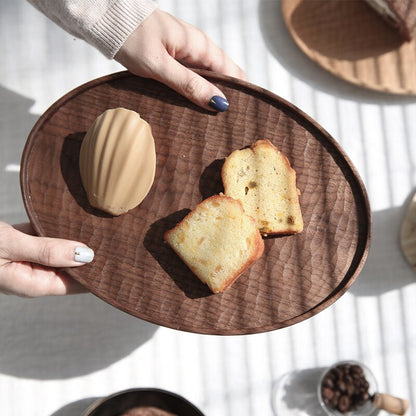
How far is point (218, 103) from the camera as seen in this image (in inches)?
25.3

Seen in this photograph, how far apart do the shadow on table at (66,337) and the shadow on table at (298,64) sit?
516mm

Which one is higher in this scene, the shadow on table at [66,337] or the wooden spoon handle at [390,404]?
the shadow on table at [66,337]

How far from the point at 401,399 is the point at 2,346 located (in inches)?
26.3

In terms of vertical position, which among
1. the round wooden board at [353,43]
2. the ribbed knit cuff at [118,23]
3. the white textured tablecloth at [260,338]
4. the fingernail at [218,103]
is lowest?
the white textured tablecloth at [260,338]

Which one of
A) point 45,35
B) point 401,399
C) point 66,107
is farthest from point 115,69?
point 401,399

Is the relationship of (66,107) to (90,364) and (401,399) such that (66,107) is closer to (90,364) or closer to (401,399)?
(90,364)

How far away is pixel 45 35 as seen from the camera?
917 mm

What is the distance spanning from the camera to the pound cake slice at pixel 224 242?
620mm

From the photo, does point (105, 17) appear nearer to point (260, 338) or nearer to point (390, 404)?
point (260, 338)

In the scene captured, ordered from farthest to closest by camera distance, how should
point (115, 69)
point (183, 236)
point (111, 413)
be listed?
point (115, 69)
point (111, 413)
point (183, 236)

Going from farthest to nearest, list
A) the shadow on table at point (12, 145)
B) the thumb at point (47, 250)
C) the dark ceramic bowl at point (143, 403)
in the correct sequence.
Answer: the shadow on table at point (12, 145), the dark ceramic bowl at point (143, 403), the thumb at point (47, 250)

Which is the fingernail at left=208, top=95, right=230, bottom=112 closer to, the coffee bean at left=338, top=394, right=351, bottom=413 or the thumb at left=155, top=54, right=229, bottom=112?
the thumb at left=155, top=54, right=229, bottom=112

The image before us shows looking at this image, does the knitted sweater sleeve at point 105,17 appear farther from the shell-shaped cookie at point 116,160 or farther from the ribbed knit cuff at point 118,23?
the shell-shaped cookie at point 116,160

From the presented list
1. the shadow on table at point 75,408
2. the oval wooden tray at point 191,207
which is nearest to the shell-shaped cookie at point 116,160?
the oval wooden tray at point 191,207
